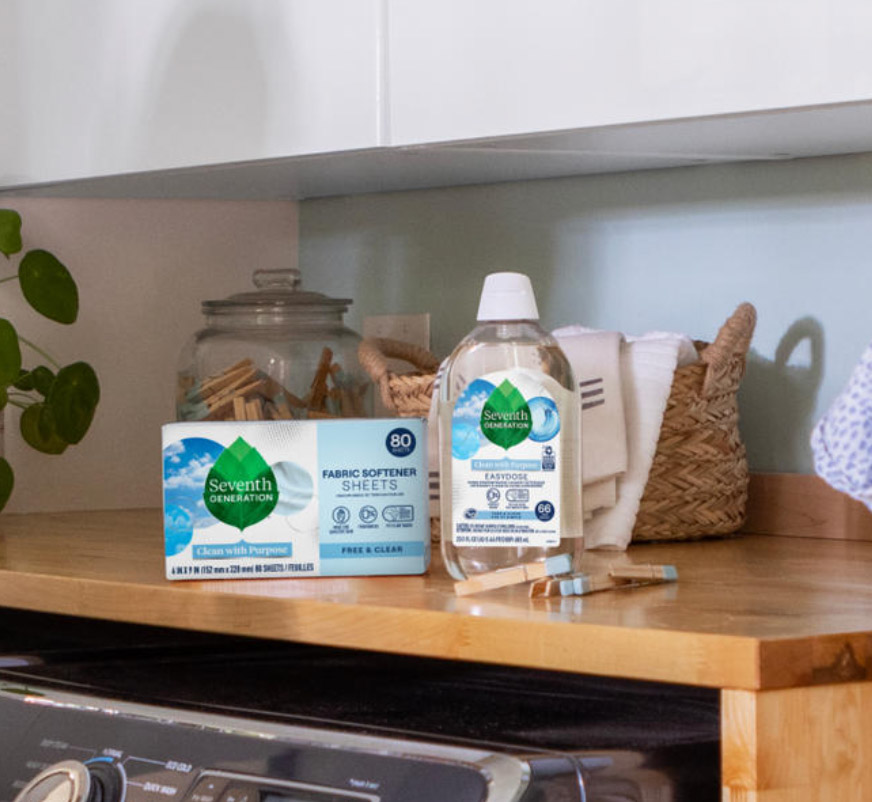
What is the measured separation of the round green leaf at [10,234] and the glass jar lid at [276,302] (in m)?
0.22

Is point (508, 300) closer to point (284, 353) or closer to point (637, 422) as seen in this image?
point (637, 422)

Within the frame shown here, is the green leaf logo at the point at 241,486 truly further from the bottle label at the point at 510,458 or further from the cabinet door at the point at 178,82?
the cabinet door at the point at 178,82

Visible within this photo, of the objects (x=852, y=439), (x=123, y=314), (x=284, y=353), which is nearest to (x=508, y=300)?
(x=852, y=439)

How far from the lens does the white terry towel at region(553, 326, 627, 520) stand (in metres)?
1.46

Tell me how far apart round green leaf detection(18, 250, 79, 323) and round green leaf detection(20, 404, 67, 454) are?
114mm

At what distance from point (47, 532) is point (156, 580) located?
462 millimetres

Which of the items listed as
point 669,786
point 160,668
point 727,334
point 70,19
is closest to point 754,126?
point 727,334

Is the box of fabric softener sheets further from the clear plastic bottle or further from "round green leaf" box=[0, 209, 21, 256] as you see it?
"round green leaf" box=[0, 209, 21, 256]

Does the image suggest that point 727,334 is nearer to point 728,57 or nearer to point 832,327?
point 832,327

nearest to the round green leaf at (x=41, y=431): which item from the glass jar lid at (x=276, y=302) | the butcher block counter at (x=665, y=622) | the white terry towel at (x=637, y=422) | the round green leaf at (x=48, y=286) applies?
the round green leaf at (x=48, y=286)

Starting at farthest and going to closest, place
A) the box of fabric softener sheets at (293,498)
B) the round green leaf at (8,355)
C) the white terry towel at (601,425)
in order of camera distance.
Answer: the round green leaf at (8,355) < the white terry towel at (601,425) < the box of fabric softener sheets at (293,498)

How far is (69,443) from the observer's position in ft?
6.09

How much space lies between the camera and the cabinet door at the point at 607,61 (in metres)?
1.18

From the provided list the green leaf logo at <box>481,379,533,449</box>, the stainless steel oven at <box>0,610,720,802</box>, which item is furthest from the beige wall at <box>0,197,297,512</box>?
the green leaf logo at <box>481,379,533,449</box>
